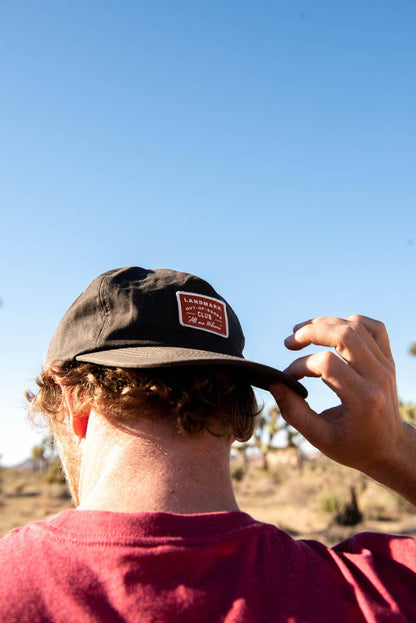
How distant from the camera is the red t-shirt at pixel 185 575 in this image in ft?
4.50

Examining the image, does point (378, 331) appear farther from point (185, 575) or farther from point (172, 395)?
point (185, 575)

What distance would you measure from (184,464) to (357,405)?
50cm

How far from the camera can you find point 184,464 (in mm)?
1661

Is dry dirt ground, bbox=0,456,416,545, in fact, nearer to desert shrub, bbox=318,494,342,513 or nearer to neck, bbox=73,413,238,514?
desert shrub, bbox=318,494,342,513

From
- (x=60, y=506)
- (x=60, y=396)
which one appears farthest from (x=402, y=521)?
(x=60, y=396)

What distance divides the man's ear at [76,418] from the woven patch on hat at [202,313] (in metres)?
0.42

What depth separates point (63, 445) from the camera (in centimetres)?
207

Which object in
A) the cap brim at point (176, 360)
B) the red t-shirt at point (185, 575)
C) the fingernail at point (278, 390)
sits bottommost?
the red t-shirt at point (185, 575)

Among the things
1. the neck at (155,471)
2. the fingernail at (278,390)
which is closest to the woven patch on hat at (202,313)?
the fingernail at (278,390)

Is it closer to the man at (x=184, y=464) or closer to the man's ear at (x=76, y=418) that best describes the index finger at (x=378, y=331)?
the man at (x=184, y=464)

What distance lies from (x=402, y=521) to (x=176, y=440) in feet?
70.3

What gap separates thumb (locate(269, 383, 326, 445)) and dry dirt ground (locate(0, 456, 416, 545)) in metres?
16.3

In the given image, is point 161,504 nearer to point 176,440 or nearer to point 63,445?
point 176,440

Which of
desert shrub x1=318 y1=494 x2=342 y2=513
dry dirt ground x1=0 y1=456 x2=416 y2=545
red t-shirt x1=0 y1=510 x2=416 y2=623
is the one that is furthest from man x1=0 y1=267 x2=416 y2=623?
desert shrub x1=318 y1=494 x2=342 y2=513
